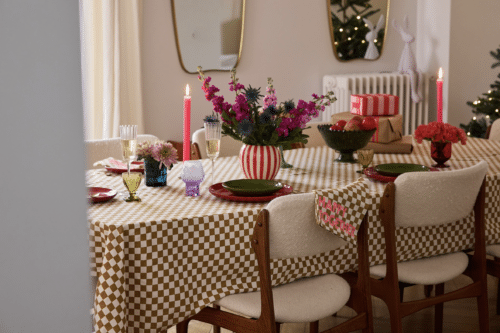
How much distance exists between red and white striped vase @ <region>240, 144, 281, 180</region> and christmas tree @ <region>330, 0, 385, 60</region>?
272 centimetres

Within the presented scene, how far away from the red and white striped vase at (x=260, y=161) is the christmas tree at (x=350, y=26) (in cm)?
272

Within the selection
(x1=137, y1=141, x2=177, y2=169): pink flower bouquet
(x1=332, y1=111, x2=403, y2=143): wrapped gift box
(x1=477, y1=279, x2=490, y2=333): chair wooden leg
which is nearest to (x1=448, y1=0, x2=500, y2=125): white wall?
(x1=332, y1=111, x2=403, y2=143): wrapped gift box

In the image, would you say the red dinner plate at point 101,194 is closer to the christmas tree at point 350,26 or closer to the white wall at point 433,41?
the christmas tree at point 350,26

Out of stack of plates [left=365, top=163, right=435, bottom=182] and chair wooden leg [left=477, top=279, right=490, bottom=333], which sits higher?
stack of plates [left=365, top=163, right=435, bottom=182]

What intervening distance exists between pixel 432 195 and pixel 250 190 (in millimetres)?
551

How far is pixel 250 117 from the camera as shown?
197 centimetres

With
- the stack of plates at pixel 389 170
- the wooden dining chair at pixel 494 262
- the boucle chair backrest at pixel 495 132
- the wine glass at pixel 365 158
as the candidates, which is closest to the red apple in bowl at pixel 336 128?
the wine glass at pixel 365 158

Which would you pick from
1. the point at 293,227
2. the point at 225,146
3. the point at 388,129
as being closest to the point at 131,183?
the point at 293,227

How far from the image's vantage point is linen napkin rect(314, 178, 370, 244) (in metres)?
1.44

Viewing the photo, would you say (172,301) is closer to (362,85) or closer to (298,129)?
(298,129)

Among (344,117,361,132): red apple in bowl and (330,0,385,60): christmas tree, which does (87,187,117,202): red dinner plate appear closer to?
(344,117,361,132): red apple in bowl

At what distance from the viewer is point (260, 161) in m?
2.00

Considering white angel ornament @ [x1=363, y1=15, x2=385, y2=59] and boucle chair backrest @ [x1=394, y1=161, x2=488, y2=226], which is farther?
white angel ornament @ [x1=363, y1=15, x2=385, y2=59]

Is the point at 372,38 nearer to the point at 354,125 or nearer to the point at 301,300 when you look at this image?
the point at 354,125
